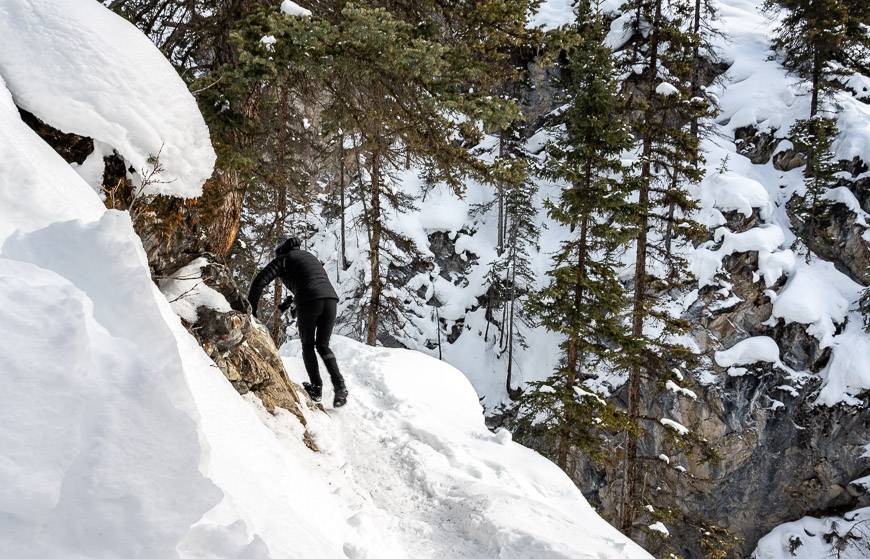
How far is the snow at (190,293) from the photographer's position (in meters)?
4.03

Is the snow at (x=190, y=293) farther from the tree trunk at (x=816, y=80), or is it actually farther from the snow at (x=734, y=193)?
the tree trunk at (x=816, y=80)

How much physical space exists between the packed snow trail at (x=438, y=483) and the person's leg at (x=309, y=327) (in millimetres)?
608

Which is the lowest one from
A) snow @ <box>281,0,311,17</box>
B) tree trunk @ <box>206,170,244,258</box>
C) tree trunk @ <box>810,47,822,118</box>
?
tree trunk @ <box>206,170,244,258</box>

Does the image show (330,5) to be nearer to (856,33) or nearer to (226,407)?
(226,407)

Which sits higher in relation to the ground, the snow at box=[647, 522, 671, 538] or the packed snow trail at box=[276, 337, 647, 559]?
the packed snow trail at box=[276, 337, 647, 559]

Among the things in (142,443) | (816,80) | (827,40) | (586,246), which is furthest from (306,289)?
(816,80)

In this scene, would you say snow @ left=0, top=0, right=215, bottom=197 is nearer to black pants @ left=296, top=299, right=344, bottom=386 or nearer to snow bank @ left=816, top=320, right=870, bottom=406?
black pants @ left=296, top=299, right=344, bottom=386

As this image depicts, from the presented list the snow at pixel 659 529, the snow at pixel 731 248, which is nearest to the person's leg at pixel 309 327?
the snow at pixel 659 529

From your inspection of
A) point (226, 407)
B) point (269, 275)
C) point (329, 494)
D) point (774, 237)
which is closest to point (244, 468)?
point (226, 407)

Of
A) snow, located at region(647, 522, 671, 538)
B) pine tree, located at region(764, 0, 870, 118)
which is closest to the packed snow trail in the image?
snow, located at region(647, 522, 671, 538)

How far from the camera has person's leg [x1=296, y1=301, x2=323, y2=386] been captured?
550cm

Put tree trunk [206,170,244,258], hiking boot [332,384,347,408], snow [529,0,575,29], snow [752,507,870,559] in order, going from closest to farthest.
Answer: tree trunk [206,170,244,258]
hiking boot [332,384,347,408]
snow [752,507,870,559]
snow [529,0,575,29]

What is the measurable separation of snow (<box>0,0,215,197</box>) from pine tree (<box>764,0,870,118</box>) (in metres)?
27.4

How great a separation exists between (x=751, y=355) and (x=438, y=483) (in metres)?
18.1
